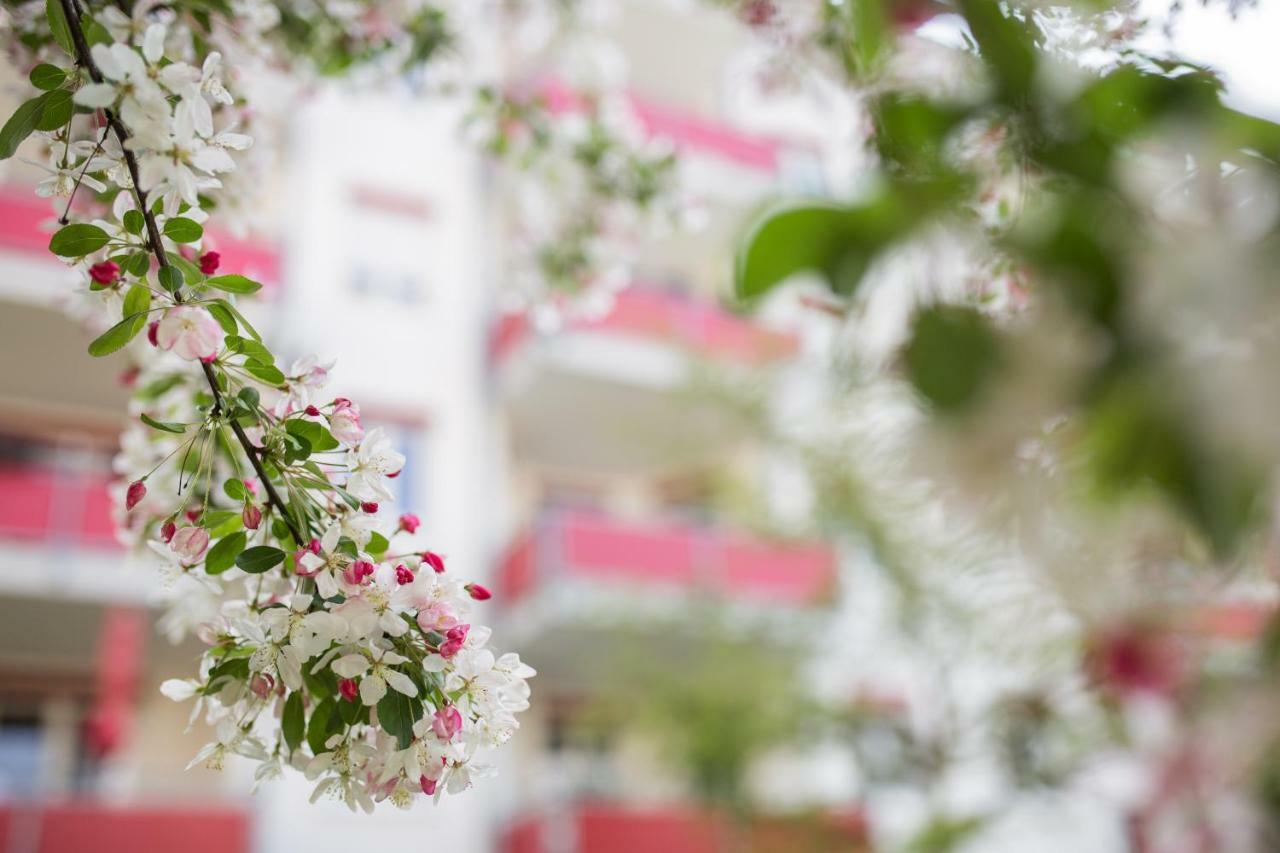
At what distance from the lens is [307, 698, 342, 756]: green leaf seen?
3.73 ft

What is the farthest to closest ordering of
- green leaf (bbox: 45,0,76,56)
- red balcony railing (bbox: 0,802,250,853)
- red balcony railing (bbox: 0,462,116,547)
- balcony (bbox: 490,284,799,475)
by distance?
balcony (bbox: 490,284,799,475) → red balcony railing (bbox: 0,462,116,547) → red balcony railing (bbox: 0,802,250,853) → green leaf (bbox: 45,0,76,56)

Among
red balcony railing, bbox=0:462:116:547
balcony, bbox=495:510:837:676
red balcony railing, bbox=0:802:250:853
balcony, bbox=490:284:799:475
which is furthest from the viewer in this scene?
balcony, bbox=490:284:799:475

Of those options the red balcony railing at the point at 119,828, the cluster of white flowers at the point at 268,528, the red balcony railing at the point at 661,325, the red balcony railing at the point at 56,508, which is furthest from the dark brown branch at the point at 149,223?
the red balcony railing at the point at 661,325

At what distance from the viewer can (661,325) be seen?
8.66 metres

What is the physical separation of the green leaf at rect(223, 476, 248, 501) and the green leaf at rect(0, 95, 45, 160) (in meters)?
0.36

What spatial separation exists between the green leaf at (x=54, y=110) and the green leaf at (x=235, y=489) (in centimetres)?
38

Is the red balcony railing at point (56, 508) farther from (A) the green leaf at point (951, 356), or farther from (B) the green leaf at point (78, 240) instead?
(A) the green leaf at point (951, 356)

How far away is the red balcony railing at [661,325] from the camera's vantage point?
8.40m

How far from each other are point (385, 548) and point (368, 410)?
724 centimetres

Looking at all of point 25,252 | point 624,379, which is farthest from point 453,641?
point 624,379

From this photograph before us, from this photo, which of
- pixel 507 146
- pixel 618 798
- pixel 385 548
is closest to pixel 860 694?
pixel 618 798

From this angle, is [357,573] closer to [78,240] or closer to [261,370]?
[261,370]

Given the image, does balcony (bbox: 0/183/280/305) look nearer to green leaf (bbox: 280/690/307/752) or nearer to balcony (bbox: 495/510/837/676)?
balcony (bbox: 495/510/837/676)

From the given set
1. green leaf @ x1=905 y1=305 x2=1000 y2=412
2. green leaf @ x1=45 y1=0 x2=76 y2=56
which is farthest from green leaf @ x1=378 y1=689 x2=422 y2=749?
green leaf @ x1=905 y1=305 x2=1000 y2=412
